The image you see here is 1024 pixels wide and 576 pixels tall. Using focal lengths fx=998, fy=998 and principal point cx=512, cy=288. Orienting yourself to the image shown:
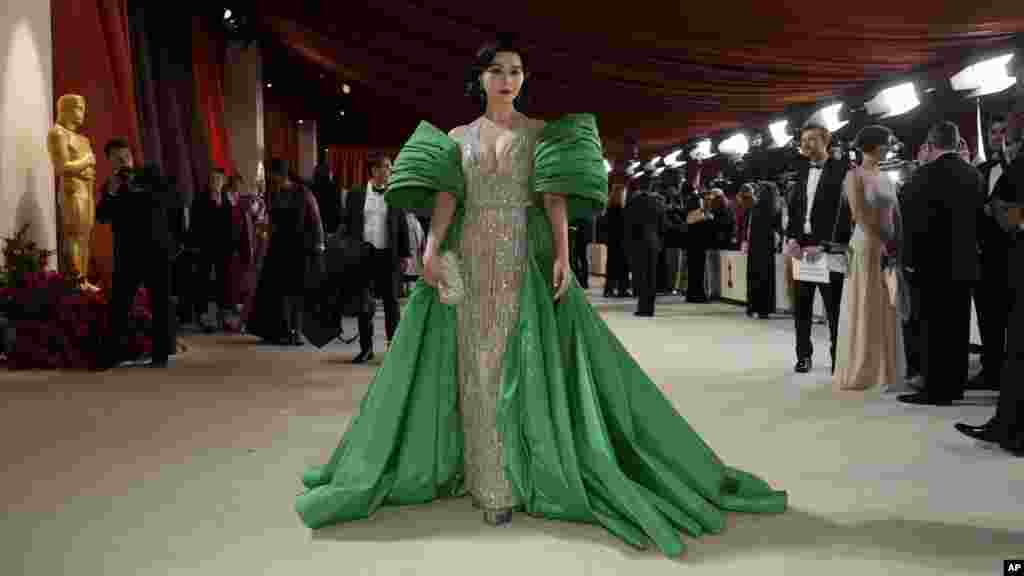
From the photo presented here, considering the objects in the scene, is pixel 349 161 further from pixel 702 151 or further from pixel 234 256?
pixel 234 256

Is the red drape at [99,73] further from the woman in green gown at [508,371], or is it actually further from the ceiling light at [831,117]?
the ceiling light at [831,117]

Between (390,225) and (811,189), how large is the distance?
270 centimetres

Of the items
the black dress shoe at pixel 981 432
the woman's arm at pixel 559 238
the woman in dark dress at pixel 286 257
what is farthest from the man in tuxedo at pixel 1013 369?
the woman in dark dress at pixel 286 257

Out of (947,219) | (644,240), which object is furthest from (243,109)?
(947,219)

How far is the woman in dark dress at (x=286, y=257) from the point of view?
25.2ft

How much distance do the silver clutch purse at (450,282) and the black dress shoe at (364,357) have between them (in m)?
3.98

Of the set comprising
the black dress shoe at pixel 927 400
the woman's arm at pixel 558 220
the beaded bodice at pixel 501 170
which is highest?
the beaded bodice at pixel 501 170

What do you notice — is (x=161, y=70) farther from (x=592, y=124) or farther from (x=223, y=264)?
(x=592, y=124)

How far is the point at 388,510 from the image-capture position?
3051mm

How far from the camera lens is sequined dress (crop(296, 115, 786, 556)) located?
2.85 metres

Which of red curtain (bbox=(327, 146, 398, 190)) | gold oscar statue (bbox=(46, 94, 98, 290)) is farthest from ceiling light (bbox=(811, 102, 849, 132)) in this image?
red curtain (bbox=(327, 146, 398, 190))

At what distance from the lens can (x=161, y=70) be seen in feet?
35.4

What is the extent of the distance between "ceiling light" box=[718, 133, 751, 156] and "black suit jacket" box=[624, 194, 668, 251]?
3163 millimetres

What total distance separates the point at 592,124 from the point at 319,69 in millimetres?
11960
